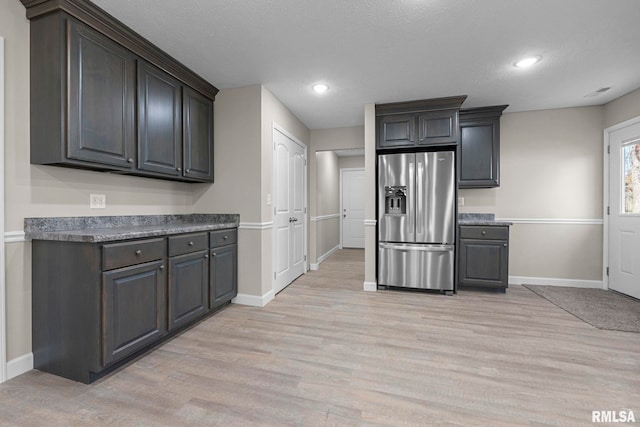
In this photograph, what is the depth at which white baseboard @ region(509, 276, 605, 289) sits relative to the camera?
3791mm

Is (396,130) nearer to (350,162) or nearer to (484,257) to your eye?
(484,257)

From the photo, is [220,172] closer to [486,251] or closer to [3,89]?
[3,89]

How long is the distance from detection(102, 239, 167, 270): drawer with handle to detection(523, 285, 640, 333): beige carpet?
3.85 m

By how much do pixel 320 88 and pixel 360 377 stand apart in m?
2.88

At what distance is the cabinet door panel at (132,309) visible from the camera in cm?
172

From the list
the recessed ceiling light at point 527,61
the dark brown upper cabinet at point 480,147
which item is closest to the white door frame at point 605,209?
the dark brown upper cabinet at point 480,147

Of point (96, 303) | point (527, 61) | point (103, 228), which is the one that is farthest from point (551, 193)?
point (103, 228)

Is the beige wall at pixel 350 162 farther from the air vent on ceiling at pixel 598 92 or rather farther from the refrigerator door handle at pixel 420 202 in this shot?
the air vent on ceiling at pixel 598 92

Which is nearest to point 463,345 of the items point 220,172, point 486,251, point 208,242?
point 486,251

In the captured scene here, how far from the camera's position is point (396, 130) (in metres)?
3.71

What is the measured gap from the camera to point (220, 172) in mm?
3219

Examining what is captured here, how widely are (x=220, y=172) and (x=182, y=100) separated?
82cm

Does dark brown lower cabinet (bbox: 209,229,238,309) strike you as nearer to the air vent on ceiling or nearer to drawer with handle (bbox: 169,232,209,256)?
drawer with handle (bbox: 169,232,209,256)

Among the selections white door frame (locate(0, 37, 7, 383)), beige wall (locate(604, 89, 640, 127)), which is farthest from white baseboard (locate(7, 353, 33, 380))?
beige wall (locate(604, 89, 640, 127))
